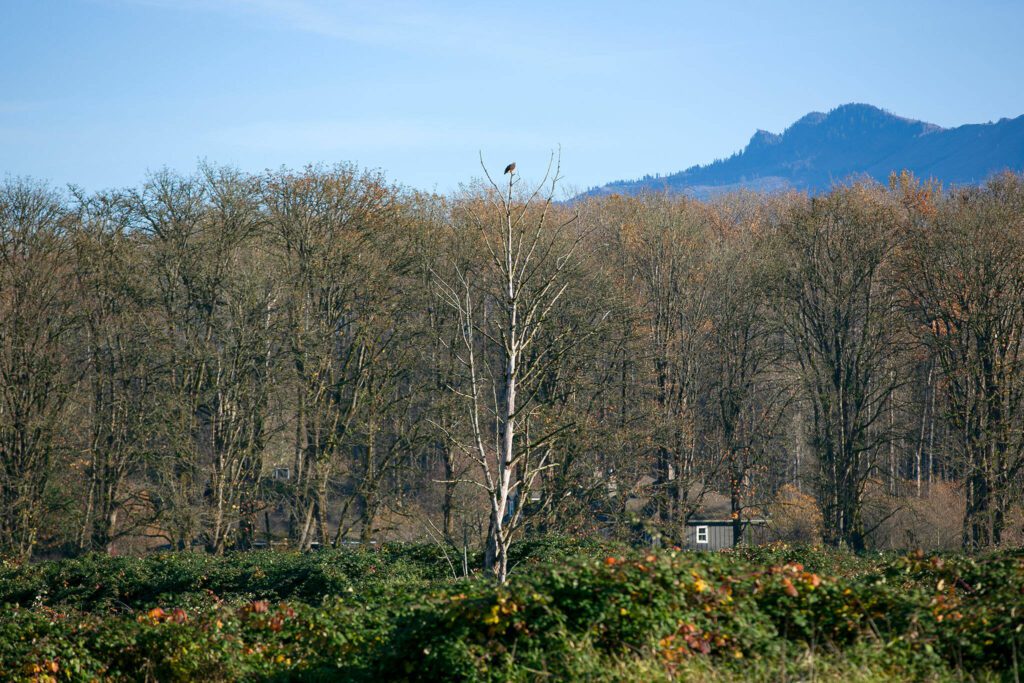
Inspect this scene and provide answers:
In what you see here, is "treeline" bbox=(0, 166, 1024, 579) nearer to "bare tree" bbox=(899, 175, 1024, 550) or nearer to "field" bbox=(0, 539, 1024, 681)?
"bare tree" bbox=(899, 175, 1024, 550)

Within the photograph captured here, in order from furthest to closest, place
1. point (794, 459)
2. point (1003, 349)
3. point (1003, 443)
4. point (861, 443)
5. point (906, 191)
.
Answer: point (906, 191)
point (794, 459)
point (861, 443)
point (1003, 349)
point (1003, 443)

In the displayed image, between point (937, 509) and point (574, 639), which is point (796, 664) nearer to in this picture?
point (574, 639)

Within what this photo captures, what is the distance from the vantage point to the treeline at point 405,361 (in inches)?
1024

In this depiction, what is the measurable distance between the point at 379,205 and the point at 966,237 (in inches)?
656

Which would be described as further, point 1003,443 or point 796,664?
point 1003,443

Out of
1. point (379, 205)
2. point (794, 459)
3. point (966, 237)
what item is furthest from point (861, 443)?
point (379, 205)

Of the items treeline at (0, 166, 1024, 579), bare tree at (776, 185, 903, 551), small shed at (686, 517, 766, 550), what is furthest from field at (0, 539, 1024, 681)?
small shed at (686, 517, 766, 550)

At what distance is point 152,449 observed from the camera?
2572cm

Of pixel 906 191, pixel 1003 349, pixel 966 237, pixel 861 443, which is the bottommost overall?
pixel 861 443

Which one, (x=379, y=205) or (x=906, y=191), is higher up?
(x=906, y=191)

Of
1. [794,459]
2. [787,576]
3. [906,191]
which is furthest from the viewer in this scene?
[906,191]

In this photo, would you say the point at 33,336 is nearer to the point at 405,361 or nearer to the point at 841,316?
the point at 405,361

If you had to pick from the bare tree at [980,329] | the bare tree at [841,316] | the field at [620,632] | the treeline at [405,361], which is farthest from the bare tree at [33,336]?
the bare tree at [980,329]

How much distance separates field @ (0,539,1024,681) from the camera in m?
6.91
